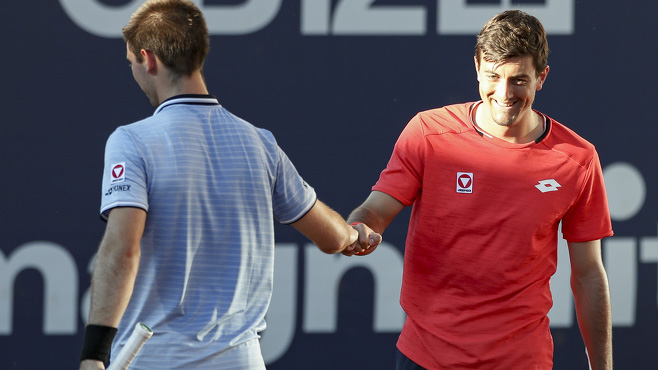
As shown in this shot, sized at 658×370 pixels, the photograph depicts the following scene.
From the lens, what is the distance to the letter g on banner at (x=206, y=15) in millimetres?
3553

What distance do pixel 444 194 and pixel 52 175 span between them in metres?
1.83

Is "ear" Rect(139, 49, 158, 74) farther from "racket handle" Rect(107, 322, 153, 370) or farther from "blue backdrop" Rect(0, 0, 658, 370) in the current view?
"blue backdrop" Rect(0, 0, 658, 370)

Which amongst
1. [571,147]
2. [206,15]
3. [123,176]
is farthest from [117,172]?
[206,15]

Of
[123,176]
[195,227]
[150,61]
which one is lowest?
[195,227]

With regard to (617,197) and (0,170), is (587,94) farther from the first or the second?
(0,170)

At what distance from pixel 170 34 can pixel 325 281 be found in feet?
6.10

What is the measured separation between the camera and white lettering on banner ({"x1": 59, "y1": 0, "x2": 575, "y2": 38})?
11.7ft

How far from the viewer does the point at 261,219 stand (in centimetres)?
204

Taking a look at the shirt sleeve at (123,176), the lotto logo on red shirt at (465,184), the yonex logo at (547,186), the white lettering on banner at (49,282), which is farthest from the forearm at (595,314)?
the white lettering on banner at (49,282)

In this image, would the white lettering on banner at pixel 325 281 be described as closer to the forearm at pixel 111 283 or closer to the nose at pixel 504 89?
the nose at pixel 504 89

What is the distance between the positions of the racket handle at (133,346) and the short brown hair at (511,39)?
1.30 m

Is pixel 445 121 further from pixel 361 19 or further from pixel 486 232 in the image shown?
pixel 361 19

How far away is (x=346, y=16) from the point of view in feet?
11.9

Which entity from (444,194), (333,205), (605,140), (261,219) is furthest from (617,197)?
(261,219)
